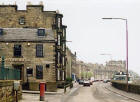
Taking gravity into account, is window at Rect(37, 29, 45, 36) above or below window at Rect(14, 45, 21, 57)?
above

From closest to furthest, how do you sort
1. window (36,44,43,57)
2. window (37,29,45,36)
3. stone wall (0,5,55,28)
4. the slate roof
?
window (36,44,43,57)
the slate roof
window (37,29,45,36)
stone wall (0,5,55,28)

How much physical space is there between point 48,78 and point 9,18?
63.7 ft

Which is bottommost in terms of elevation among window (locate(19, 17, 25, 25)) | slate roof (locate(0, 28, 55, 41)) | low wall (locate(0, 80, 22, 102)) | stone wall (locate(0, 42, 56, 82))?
low wall (locate(0, 80, 22, 102))

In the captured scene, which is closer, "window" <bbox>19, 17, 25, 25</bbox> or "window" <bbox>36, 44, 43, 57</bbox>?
"window" <bbox>36, 44, 43, 57</bbox>

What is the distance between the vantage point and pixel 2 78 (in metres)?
25.4

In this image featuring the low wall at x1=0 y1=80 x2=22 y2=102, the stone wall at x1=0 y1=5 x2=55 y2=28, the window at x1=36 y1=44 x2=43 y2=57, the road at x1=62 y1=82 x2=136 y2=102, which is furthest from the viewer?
the stone wall at x1=0 y1=5 x2=55 y2=28

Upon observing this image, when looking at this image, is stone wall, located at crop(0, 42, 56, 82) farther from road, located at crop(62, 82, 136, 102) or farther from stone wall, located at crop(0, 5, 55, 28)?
stone wall, located at crop(0, 5, 55, 28)

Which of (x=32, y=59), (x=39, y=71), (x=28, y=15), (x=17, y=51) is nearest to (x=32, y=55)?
(x=32, y=59)

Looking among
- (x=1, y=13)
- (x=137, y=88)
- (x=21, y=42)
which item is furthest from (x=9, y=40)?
(x=137, y=88)

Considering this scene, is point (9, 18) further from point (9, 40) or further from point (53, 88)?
point (53, 88)

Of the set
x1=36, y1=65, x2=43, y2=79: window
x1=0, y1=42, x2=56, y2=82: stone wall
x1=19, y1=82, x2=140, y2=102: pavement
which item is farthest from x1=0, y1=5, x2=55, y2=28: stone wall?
x1=19, y1=82, x2=140, y2=102: pavement

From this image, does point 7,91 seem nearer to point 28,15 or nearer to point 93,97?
point 93,97

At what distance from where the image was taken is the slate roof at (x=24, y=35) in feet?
192

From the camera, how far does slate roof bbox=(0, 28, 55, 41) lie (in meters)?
58.4
